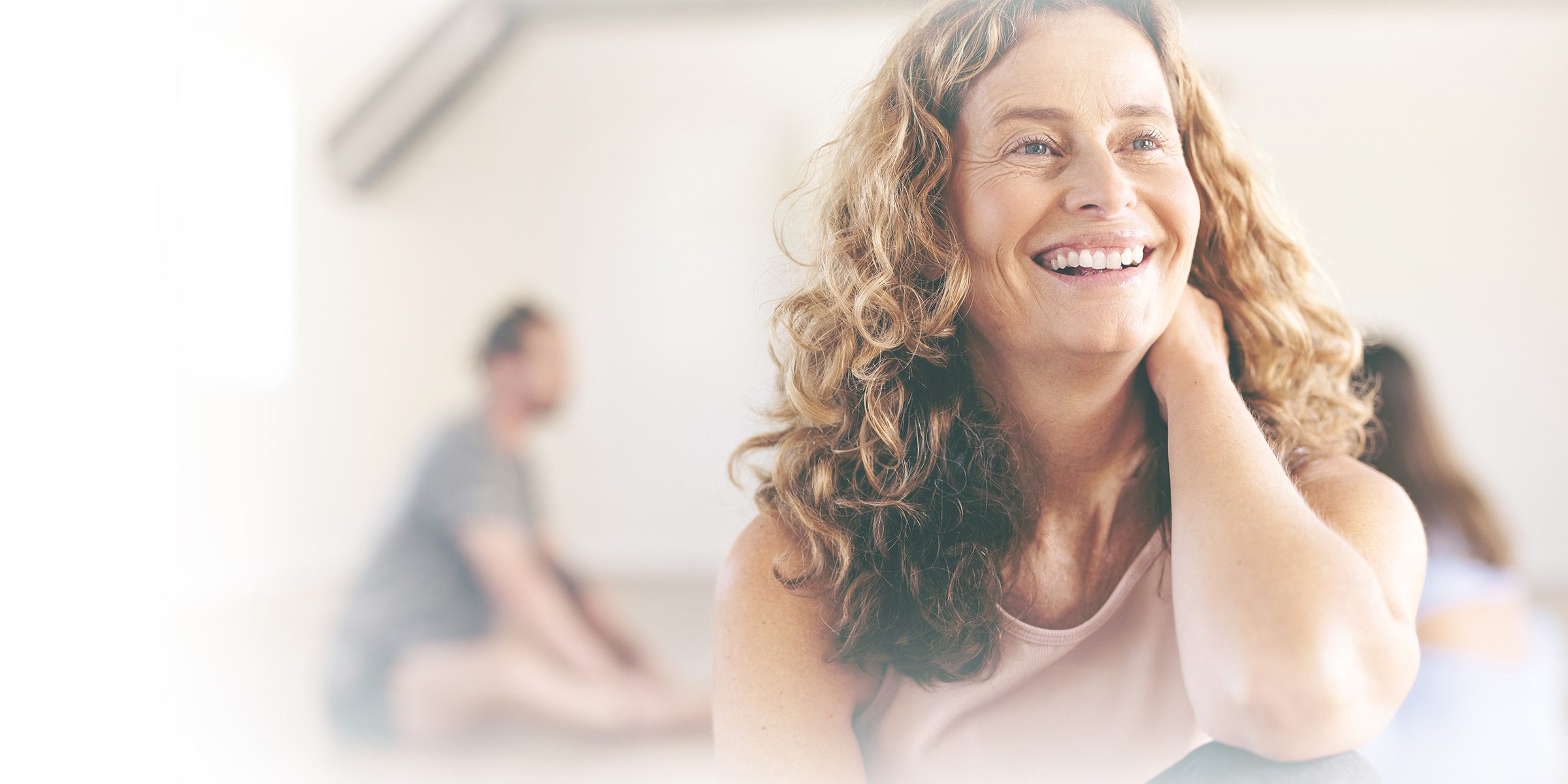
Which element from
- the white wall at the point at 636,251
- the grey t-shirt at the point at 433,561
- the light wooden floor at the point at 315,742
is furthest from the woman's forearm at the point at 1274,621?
the white wall at the point at 636,251

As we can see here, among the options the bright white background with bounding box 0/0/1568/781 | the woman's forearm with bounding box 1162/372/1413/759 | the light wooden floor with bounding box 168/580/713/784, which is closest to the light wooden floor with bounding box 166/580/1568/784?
the light wooden floor with bounding box 168/580/713/784

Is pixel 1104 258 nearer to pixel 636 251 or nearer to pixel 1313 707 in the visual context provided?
pixel 1313 707

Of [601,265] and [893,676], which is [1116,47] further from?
[601,265]

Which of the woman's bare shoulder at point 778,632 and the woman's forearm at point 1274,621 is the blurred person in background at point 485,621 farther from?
the woman's forearm at point 1274,621

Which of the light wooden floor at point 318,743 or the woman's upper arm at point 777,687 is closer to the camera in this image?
the woman's upper arm at point 777,687

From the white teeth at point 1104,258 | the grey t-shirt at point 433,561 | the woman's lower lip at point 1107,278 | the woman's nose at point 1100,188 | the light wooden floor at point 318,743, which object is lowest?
the light wooden floor at point 318,743

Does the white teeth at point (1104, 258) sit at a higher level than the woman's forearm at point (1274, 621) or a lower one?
higher

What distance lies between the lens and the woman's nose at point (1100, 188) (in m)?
0.49

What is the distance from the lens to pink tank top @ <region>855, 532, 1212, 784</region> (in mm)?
556

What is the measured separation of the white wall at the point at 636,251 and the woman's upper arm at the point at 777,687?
2.86m

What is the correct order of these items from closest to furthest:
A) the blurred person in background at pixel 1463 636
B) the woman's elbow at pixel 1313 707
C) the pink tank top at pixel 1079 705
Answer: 1. the woman's elbow at pixel 1313 707
2. the pink tank top at pixel 1079 705
3. the blurred person in background at pixel 1463 636

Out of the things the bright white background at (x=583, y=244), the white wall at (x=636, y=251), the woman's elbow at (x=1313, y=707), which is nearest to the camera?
the woman's elbow at (x=1313, y=707)

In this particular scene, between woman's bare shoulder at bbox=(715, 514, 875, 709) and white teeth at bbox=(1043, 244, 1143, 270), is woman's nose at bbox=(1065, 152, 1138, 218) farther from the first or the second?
woman's bare shoulder at bbox=(715, 514, 875, 709)

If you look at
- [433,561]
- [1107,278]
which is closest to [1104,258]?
[1107,278]
